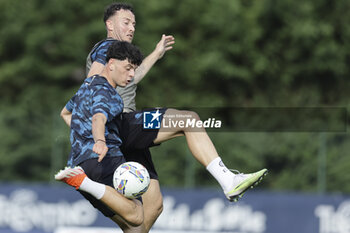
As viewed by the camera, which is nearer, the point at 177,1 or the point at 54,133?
the point at 54,133

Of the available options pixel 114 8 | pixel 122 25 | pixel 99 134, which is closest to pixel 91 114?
pixel 99 134

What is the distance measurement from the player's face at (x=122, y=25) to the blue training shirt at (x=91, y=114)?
92 cm

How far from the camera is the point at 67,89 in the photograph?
30391 millimetres

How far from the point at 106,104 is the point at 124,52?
619mm

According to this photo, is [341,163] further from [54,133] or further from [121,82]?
[121,82]

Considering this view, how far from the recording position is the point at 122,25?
324 inches

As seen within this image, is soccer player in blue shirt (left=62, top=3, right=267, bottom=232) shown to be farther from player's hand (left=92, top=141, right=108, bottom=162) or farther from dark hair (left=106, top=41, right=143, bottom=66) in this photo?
player's hand (left=92, top=141, right=108, bottom=162)

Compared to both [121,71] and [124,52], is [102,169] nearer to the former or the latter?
[121,71]

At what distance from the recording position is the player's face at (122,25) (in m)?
8.22

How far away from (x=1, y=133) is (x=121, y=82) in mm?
12949

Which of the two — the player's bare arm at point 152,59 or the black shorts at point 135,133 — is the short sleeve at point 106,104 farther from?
the player's bare arm at point 152,59

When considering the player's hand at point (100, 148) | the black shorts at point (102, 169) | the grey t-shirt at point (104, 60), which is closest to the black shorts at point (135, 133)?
the black shorts at point (102, 169)

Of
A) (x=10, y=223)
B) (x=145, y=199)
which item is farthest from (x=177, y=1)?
(x=145, y=199)

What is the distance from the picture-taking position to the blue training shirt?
725cm
